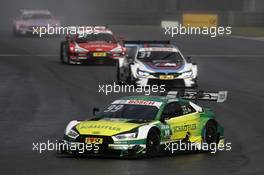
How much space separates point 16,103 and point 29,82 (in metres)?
5.67

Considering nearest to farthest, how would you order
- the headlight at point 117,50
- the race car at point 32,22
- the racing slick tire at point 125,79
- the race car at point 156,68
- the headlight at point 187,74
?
the race car at point 156,68 < the headlight at point 187,74 < the racing slick tire at point 125,79 < the headlight at point 117,50 < the race car at point 32,22

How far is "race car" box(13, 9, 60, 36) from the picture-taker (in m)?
54.1

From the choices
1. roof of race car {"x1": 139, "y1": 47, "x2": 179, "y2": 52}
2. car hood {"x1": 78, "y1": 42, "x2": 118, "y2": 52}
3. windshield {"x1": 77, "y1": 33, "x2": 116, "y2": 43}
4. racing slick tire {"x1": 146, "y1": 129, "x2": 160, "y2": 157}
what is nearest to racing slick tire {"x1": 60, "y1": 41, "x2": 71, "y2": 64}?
windshield {"x1": 77, "y1": 33, "x2": 116, "y2": 43}

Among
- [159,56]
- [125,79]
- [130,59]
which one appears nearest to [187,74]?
[159,56]

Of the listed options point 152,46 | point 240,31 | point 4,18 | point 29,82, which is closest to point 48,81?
point 29,82

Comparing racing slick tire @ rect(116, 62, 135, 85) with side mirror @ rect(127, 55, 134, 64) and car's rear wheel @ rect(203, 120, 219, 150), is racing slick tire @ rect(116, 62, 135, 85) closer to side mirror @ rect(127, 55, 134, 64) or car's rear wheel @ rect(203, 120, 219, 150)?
side mirror @ rect(127, 55, 134, 64)

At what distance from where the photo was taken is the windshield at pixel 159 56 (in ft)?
94.9

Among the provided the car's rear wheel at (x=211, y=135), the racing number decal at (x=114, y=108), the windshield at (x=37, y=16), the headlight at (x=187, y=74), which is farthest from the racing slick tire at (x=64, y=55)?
the racing number decal at (x=114, y=108)

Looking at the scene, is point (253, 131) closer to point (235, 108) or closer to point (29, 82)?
point (235, 108)

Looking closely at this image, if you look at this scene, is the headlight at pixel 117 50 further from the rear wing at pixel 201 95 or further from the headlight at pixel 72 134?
the headlight at pixel 72 134

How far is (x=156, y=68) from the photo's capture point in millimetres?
28312

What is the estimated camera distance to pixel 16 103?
24.9 metres

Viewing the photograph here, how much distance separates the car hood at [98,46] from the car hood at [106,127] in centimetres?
1937

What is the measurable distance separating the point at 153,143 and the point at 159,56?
12879mm
